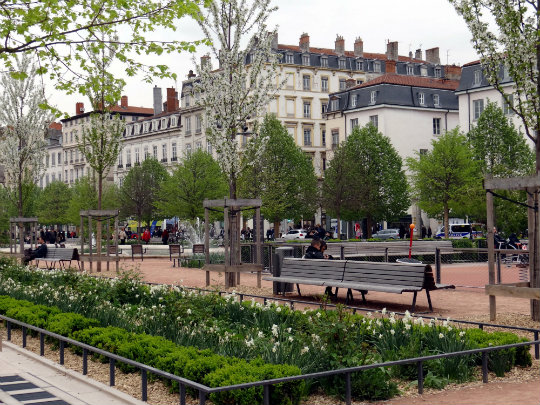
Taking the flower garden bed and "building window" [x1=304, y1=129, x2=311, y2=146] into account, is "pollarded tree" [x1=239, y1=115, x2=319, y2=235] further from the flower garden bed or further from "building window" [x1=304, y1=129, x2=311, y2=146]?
the flower garden bed

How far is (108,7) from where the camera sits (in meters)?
12.7

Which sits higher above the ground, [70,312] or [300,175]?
[300,175]

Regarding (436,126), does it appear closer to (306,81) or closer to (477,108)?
(477,108)

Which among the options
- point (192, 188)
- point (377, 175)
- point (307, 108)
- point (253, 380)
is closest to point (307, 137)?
point (307, 108)

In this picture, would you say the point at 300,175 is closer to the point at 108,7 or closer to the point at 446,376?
the point at 108,7

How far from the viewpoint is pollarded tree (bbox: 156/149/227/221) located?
57.9 m

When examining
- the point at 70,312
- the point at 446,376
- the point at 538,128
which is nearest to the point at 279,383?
the point at 446,376

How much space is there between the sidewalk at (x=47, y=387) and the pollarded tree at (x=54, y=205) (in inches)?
2735

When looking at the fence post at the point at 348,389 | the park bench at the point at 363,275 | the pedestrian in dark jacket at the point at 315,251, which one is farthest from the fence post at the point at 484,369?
the pedestrian in dark jacket at the point at 315,251

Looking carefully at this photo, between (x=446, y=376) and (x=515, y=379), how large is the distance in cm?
80

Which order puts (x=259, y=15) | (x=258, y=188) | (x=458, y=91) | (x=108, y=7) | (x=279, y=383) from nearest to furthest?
(x=279, y=383) < (x=108, y=7) < (x=259, y=15) < (x=258, y=188) < (x=458, y=91)

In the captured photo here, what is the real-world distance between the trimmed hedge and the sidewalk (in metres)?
0.53

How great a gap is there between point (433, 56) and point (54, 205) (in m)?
46.1

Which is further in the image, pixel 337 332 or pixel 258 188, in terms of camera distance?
pixel 258 188
